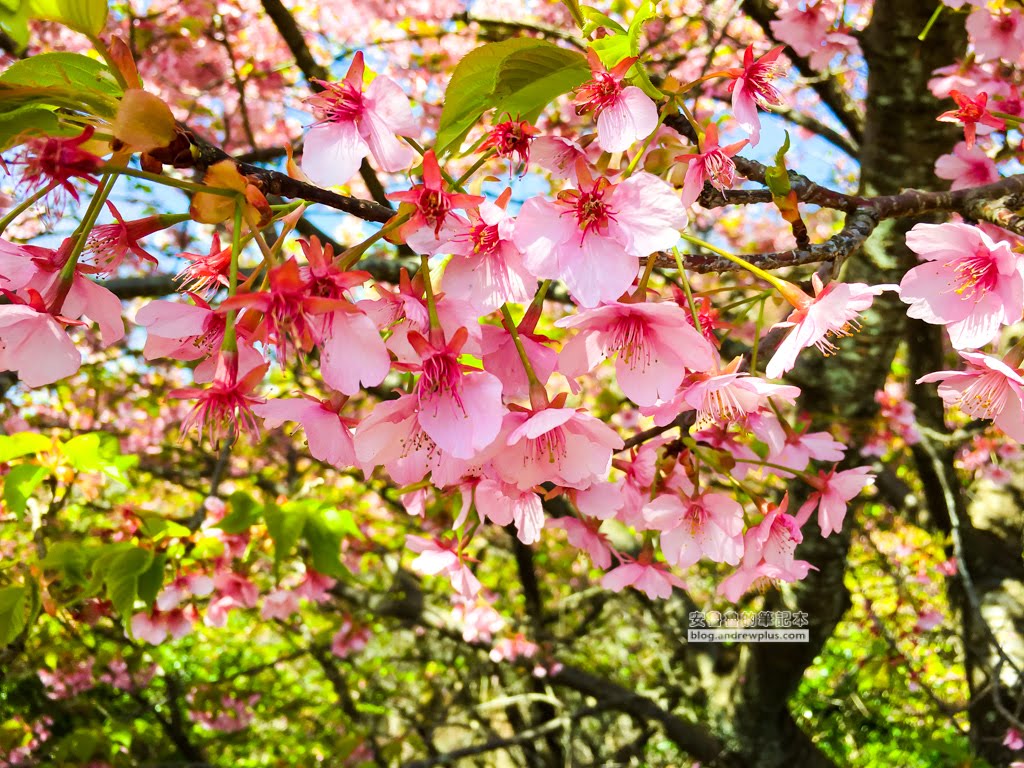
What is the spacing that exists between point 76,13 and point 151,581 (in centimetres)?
129

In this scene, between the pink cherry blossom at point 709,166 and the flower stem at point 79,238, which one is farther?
the pink cherry blossom at point 709,166

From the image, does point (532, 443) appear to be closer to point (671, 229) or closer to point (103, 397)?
point (671, 229)

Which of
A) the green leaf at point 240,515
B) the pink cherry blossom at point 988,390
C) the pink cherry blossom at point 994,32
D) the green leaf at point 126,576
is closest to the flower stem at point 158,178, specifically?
the pink cherry blossom at point 988,390

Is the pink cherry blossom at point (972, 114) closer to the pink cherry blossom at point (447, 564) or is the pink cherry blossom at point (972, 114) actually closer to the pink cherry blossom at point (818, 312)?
the pink cherry blossom at point (818, 312)

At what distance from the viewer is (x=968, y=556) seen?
11.6ft

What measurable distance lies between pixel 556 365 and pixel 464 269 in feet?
0.48

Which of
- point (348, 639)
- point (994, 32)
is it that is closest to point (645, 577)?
point (994, 32)

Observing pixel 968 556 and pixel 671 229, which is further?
pixel 968 556

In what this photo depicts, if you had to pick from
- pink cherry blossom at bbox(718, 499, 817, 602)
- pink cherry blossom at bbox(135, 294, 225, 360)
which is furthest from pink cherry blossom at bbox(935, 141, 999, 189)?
pink cherry blossom at bbox(135, 294, 225, 360)

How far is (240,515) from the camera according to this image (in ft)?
6.34

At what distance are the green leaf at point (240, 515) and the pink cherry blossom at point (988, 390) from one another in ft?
5.24

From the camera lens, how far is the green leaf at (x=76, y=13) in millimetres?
642

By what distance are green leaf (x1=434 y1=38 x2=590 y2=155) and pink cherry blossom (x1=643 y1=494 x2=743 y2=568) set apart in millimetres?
601

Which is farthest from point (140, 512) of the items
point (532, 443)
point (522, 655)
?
point (522, 655)
